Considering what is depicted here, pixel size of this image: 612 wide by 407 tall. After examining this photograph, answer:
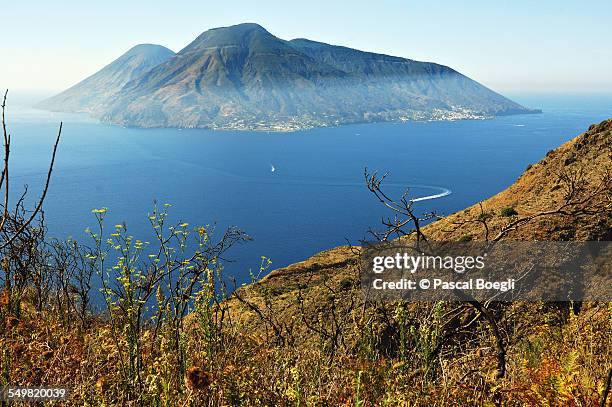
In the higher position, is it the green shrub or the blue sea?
the green shrub

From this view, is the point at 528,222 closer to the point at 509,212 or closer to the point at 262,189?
the point at 509,212

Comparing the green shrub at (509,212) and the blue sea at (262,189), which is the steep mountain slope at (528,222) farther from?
the blue sea at (262,189)

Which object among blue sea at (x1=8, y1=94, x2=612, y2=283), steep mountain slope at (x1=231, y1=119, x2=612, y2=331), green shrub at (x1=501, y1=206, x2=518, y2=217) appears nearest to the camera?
steep mountain slope at (x1=231, y1=119, x2=612, y2=331)

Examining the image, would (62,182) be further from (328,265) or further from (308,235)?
(328,265)

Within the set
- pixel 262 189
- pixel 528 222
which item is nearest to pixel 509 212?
pixel 528 222

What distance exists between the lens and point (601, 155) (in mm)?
32688

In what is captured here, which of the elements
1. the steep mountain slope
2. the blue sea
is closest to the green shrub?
the steep mountain slope

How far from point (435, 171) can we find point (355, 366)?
162m

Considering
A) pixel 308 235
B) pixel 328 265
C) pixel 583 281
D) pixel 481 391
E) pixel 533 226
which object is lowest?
pixel 308 235

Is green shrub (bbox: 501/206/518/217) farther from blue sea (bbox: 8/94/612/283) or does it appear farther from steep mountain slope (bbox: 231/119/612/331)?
blue sea (bbox: 8/94/612/283)

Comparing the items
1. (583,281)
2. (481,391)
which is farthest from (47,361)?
(583,281)

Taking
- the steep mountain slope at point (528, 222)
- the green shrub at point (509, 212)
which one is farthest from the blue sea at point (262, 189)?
the green shrub at point (509, 212)

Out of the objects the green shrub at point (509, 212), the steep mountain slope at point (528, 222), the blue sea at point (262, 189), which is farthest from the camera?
the blue sea at point (262, 189)

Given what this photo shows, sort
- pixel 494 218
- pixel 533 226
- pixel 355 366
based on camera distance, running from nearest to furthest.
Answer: pixel 355 366 < pixel 533 226 < pixel 494 218
